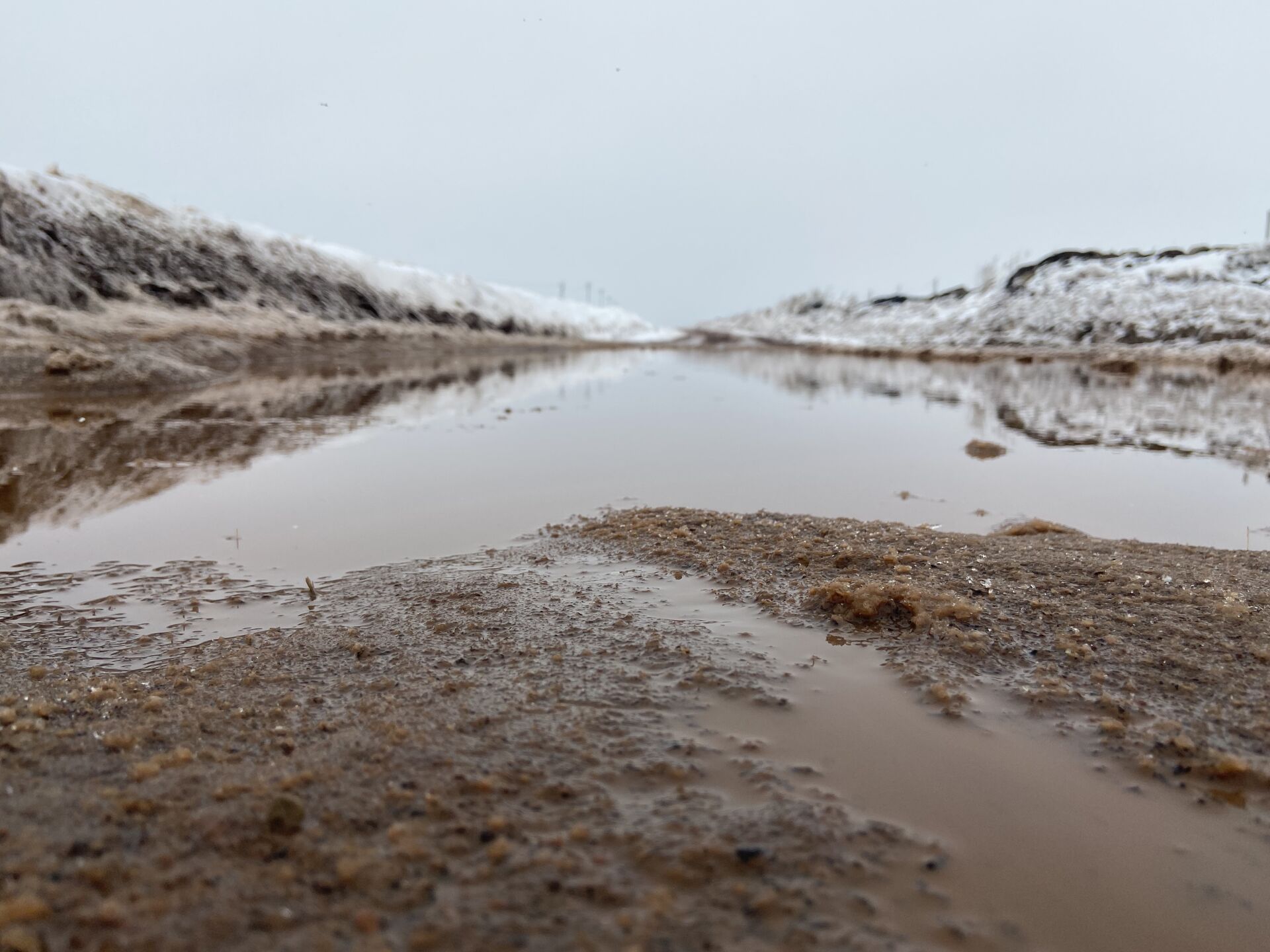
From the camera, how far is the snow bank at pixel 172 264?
1969 cm

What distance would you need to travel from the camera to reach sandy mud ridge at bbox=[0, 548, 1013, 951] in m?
1.57

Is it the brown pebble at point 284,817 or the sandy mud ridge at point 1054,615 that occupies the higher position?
the sandy mud ridge at point 1054,615

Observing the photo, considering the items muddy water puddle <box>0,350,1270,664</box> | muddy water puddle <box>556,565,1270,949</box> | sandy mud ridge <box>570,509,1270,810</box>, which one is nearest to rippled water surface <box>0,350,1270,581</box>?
muddy water puddle <box>0,350,1270,664</box>

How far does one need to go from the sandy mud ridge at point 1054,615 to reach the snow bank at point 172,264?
2108 centimetres

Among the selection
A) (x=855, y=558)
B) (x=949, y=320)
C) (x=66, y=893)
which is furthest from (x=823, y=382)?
(x=949, y=320)

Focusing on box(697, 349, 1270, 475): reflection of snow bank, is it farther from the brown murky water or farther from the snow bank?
the snow bank

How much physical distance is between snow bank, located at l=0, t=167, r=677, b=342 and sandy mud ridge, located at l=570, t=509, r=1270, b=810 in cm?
2108

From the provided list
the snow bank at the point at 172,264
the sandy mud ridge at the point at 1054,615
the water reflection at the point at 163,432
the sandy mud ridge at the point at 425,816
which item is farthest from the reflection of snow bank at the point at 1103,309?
the sandy mud ridge at the point at 425,816

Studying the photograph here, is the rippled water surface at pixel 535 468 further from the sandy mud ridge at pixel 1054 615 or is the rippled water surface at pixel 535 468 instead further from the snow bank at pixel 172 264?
the snow bank at pixel 172 264

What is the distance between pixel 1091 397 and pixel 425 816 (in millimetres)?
18369

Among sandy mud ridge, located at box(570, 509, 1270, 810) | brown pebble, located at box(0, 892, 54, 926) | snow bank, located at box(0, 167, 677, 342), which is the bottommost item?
brown pebble, located at box(0, 892, 54, 926)

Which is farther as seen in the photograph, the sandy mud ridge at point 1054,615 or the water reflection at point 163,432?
the water reflection at point 163,432

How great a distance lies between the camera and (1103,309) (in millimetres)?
42750

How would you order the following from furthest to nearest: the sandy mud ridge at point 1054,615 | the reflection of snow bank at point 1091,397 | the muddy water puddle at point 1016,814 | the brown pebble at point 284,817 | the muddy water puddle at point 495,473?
the reflection of snow bank at point 1091,397
the muddy water puddle at point 495,473
the sandy mud ridge at point 1054,615
the brown pebble at point 284,817
the muddy water puddle at point 1016,814
